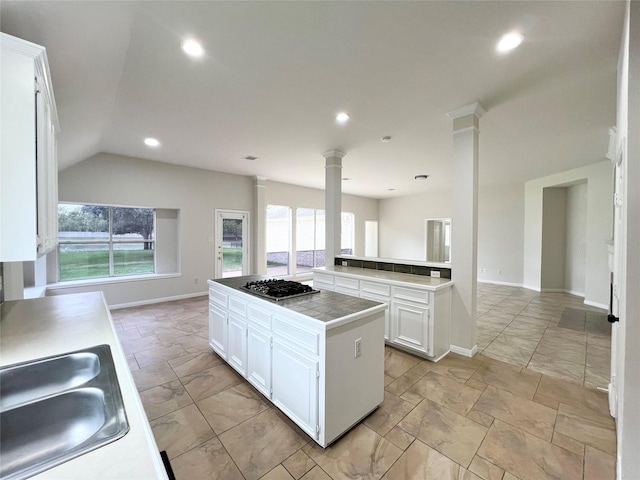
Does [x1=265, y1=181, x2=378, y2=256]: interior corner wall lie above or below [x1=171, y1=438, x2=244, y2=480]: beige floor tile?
above

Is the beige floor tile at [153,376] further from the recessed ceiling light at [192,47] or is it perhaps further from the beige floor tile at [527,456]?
the recessed ceiling light at [192,47]

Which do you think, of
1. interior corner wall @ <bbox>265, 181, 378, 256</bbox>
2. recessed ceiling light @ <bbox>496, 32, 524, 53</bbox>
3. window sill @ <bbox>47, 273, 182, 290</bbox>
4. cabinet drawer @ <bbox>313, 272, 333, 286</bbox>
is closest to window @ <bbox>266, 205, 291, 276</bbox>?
interior corner wall @ <bbox>265, 181, 378, 256</bbox>

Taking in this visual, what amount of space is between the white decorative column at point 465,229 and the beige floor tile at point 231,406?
2.28 meters

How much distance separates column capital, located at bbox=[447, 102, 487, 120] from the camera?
287 cm

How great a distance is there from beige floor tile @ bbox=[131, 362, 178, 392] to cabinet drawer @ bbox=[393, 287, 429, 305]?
2519 millimetres

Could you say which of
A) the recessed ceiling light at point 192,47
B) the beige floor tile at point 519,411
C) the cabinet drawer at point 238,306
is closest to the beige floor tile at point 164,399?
the cabinet drawer at point 238,306

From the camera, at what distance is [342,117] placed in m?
3.24

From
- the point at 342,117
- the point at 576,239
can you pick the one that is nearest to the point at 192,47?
the point at 342,117

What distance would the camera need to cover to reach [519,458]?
5.57 feet

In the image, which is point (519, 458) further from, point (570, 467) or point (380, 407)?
point (380, 407)

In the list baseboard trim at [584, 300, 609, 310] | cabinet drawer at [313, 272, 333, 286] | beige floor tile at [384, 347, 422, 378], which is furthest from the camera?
baseboard trim at [584, 300, 609, 310]

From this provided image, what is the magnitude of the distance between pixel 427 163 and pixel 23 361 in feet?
19.0

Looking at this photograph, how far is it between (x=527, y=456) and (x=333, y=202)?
12.2ft

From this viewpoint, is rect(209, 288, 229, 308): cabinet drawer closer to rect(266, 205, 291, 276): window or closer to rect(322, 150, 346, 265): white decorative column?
rect(322, 150, 346, 265): white decorative column
